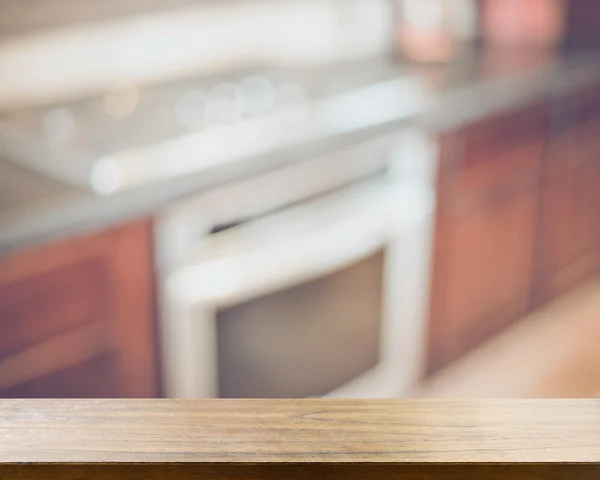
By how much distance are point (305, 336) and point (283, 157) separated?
0.43 metres

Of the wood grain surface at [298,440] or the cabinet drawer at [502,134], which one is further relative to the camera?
the cabinet drawer at [502,134]

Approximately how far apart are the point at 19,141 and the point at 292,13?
100 centimetres

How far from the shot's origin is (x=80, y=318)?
1.54 metres

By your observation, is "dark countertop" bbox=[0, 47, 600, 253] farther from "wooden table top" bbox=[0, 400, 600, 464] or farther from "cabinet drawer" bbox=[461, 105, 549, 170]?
"wooden table top" bbox=[0, 400, 600, 464]

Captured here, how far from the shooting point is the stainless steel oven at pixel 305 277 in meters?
1.67

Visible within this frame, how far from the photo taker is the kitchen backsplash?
78.0 inches

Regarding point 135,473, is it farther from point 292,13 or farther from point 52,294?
point 292,13

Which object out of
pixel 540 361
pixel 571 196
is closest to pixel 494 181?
pixel 571 196

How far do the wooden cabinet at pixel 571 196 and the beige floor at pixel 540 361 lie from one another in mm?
87

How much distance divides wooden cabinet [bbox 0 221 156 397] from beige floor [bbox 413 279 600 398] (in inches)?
37.8

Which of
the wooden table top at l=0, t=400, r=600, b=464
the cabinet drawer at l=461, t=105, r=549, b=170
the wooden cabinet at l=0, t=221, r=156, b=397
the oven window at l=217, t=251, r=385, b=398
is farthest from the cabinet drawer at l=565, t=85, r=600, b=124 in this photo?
the wooden table top at l=0, t=400, r=600, b=464

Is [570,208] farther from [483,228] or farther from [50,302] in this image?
[50,302]

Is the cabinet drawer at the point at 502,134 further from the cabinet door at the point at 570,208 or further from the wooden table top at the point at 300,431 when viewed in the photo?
the wooden table top at the point at 300,431

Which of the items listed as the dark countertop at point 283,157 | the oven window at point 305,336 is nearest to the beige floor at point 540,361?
the oven window at point 305,336
